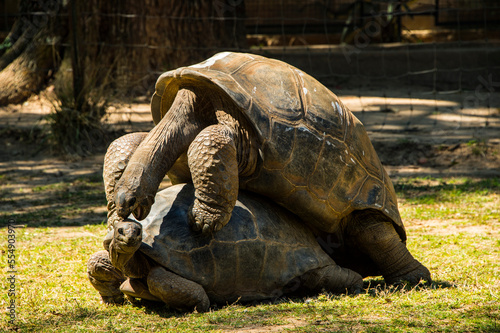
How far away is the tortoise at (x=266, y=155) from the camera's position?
3516mm

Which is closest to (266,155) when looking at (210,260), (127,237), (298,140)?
(298,140)

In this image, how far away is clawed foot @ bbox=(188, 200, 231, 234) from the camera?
3498 mm

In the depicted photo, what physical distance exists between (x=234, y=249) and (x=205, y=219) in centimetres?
28

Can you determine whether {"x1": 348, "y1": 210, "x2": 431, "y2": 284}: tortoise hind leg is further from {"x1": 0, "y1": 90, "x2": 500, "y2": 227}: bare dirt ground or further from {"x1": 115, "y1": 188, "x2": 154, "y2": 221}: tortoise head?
{"x1": 0, "y1": 90, "x2": 500, "y2": 227}: bare dirt ground

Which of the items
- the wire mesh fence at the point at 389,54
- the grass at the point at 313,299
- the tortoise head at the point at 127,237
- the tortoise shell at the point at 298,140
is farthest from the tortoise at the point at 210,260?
the wire mesh fence at the point at 389,54

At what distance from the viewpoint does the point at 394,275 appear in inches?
167

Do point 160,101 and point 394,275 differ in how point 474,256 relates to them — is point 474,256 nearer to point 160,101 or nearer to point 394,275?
point 394,275

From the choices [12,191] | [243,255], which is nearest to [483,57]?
[12,191]

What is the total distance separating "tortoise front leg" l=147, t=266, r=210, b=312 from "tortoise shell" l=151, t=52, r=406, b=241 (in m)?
0.80

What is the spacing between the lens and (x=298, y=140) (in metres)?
3.85

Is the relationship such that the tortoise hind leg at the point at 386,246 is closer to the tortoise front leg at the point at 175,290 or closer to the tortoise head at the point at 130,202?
the tortoise front leg at the point at 175,290

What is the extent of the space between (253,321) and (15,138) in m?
7.01

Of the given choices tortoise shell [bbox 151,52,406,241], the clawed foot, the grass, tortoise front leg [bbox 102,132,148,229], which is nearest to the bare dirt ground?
the grass

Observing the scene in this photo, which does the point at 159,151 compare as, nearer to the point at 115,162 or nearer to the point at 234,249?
the point at 115,162
